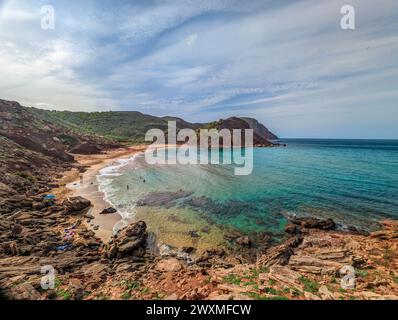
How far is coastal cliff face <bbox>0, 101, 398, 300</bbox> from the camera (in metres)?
8.93

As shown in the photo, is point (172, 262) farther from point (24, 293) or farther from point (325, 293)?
point (325, 293)

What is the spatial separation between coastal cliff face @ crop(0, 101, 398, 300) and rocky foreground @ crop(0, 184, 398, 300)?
0.04m

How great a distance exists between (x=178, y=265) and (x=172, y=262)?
2.09 feet

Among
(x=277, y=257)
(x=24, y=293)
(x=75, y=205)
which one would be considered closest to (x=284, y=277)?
(x=277, y=257)

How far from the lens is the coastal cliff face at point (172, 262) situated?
8.93 meters

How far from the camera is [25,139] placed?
4609 cm

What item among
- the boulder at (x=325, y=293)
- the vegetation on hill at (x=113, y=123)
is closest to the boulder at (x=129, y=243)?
the boulder at (x=325, y=293)

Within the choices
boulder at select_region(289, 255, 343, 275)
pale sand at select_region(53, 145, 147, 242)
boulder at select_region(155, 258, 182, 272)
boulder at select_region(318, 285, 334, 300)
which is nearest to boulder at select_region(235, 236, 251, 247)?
boulder at select_region(289, 255, 343, 275)

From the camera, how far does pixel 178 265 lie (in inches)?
476

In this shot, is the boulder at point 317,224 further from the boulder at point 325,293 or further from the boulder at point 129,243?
the boulder at point 129,243
